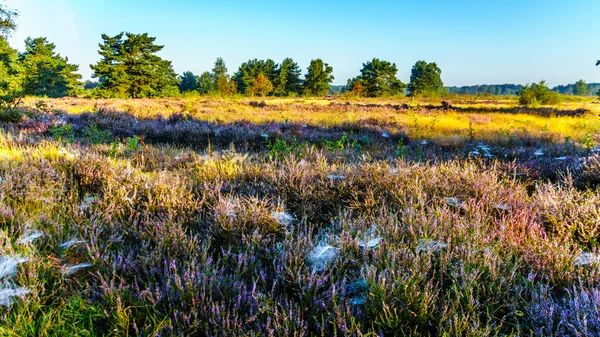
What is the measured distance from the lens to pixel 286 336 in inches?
51.8

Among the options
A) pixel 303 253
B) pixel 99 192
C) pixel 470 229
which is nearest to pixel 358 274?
pixel 303 253

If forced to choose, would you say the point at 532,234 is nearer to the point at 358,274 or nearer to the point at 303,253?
the point at 358,274

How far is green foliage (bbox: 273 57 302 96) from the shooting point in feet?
225

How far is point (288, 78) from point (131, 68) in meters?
32.0

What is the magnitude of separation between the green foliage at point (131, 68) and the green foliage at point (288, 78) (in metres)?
23.8

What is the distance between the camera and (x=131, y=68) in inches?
1935

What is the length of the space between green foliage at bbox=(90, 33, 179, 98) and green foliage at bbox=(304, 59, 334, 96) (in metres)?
28.9

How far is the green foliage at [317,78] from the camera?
6756 cm

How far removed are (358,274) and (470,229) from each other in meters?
0.92

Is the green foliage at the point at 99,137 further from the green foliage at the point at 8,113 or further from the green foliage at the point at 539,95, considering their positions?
the green foliage at the point at 539,95

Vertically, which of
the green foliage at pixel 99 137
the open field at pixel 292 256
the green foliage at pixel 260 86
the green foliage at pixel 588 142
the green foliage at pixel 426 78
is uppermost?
the green foliage at pixel 426 78

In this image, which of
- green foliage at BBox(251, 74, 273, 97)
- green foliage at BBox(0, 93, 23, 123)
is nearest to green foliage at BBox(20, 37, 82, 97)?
green foliage at BBox(251, 74, 273, 97)

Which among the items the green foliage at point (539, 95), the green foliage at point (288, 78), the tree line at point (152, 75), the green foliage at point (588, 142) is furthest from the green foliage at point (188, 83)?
the green foliage at point (588, 142)

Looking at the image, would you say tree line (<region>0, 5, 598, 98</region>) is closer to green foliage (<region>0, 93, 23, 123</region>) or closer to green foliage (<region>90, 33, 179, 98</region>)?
green foliage (<region>90, 33, 179, 98</region>)
